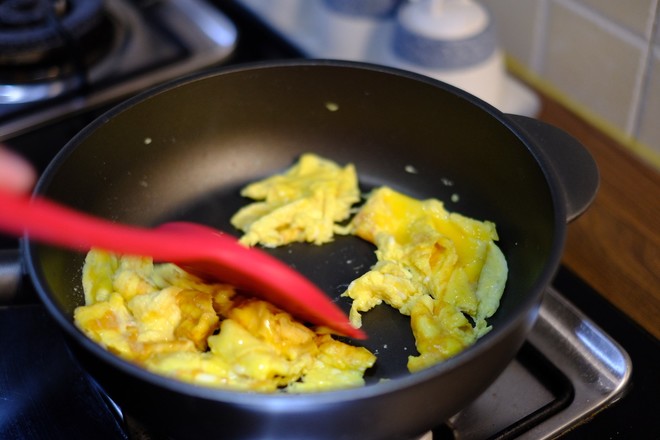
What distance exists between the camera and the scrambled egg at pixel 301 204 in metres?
0.98

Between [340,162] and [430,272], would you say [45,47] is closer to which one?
[340,162]

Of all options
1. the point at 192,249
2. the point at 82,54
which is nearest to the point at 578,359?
the point at 192,249

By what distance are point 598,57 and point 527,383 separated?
566 mm

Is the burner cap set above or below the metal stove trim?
above

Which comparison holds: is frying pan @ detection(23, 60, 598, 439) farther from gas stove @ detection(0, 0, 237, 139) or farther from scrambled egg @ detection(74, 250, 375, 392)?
gas stove @ detection(0, 0, 237, 139)

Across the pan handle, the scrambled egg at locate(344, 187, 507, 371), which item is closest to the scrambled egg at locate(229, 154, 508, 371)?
the scrambled egg at locate(344, 187, 507, 371)

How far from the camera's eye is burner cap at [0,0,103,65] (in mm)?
1175

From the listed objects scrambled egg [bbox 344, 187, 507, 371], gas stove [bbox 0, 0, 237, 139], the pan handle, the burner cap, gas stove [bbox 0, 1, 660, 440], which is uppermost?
the pan handle

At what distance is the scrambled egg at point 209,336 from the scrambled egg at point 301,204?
0.13 metres

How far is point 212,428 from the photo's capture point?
622 millimetres

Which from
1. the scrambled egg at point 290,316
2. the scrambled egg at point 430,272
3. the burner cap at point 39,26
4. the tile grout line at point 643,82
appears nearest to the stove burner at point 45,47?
the burner cap at point 39,26

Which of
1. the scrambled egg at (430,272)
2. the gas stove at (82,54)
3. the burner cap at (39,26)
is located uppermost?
the burner cap at (39,26)

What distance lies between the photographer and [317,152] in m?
1.07

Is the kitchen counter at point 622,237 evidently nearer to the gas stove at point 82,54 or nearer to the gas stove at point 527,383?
the gas stove at point 527,383
